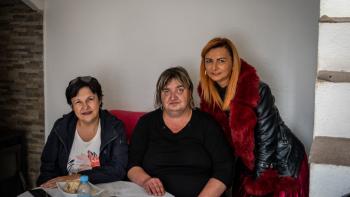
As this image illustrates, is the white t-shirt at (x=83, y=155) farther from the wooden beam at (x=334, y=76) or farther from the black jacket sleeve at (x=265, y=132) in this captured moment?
the wooden beam at (x=334, y=76)

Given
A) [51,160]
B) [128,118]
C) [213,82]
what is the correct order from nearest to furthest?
[51,160] → [213,82] → [128,118]

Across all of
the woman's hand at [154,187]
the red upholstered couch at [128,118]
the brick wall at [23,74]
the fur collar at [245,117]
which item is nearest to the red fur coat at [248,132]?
the fur collar at [245,117]

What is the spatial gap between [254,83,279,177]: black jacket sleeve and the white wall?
81 centimetres

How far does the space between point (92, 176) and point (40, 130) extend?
1.83 metres

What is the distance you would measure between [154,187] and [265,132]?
0.70 meters

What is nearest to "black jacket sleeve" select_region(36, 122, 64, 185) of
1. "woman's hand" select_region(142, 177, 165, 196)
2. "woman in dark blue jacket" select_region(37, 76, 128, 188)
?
"woman in dark blue jacket" select_region(37, 76, 128, 188)

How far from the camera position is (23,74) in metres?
3.69

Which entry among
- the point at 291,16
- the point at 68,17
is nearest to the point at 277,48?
the point at 291,16

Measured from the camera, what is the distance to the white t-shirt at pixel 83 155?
2322 millimetres

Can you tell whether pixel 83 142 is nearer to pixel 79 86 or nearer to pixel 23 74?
pixel 79 86

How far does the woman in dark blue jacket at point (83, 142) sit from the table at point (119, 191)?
29 cm

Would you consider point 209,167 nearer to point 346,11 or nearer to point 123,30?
point 346,11

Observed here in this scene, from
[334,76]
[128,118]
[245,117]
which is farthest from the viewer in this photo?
[128,118]

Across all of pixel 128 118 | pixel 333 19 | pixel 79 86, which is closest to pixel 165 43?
pixel 128 118
